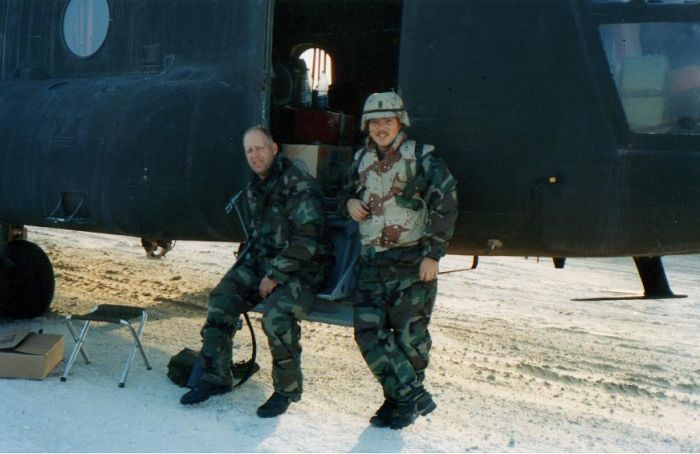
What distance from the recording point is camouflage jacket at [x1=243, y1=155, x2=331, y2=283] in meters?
4.23

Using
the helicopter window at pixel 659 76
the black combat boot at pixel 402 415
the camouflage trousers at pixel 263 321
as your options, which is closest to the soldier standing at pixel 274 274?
the camouflage trousers at pixel 263 321

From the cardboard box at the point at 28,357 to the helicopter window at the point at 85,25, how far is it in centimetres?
217

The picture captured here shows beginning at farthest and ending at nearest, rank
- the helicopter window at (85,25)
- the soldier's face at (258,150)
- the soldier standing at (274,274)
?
the helicopter window at (85,25) → the soldier's face at (258,150) → the soldier standing at (274,274)

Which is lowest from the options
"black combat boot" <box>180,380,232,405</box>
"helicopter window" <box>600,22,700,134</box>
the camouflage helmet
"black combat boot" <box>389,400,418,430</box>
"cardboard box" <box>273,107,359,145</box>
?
"black combat boot" <box>180,380,232,405</box>

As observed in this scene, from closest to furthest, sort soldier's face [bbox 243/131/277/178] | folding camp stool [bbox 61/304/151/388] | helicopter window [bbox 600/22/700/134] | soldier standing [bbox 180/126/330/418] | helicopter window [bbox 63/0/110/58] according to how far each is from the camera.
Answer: helicopter window [bbox 600/22/700/134]
soldier standing [bbox 180/126/330/418]
soldier's face [bbox 243/131/277/178]
folding camp stool [bbox 61/304/151/388]
helicopter window [bbox 63/0/110/58]

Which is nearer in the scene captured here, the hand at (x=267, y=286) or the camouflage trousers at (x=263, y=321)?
the camouflage trousers at (x=263, y=321)

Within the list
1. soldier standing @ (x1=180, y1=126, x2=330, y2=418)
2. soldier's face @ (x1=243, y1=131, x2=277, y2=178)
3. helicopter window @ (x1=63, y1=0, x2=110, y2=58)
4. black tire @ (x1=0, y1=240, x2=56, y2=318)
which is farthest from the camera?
black tire @ (x1=0, y1=240, x2=56, y2=318)

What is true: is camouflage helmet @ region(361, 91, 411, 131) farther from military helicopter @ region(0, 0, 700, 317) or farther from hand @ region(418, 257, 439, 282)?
hand @ region(418, 257, 439, 282)

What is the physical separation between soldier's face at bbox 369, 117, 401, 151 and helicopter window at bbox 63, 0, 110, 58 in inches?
99.1

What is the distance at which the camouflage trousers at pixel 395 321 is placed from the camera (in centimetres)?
408

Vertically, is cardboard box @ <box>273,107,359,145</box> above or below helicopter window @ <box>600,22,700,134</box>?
below

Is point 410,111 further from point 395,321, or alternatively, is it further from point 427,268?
point 395,321

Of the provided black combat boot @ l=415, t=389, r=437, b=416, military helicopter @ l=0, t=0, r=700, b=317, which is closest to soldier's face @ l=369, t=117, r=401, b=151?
military helicopter @ l=0, t=0, r=700, b=317

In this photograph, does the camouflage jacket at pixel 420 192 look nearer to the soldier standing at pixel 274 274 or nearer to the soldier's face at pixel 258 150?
the soldier standing at pixel 274 274
